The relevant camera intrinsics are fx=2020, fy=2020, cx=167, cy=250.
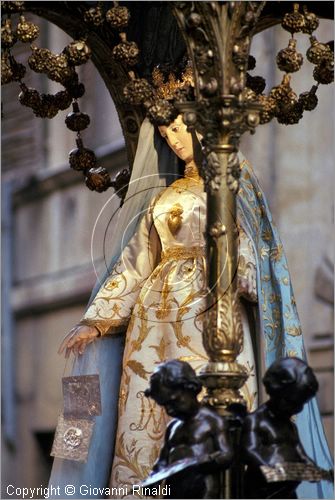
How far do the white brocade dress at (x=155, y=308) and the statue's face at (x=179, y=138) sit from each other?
0.10 m

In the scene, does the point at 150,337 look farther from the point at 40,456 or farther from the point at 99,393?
the point at 40,456

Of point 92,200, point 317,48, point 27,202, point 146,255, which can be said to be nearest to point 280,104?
point 317,48

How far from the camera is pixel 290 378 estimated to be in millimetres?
6000

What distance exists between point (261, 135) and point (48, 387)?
7.13 feet

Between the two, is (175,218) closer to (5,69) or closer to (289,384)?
(5,69)

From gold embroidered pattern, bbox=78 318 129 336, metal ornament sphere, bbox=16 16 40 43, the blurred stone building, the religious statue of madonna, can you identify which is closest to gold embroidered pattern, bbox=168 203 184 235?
the religious statue of madonna

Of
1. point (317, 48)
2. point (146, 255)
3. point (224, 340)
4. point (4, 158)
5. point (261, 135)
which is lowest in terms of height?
point (224, 340)

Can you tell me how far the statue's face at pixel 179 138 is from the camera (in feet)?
23.5

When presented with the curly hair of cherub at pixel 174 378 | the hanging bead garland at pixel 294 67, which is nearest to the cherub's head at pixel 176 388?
the curly hair of cherub at pixel 174 378

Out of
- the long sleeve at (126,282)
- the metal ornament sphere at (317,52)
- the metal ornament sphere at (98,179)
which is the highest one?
the metal ornament sphere at (317,52)

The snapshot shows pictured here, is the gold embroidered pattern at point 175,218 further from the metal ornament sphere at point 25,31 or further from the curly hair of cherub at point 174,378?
the curly hair of cherub at point 174,378

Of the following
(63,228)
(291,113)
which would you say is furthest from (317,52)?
(63,228)

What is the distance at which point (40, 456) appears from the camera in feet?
36.7

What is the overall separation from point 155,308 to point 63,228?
4452mm
